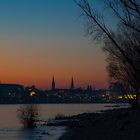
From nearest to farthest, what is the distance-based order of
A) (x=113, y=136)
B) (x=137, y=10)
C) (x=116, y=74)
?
(x=137, y=10) < (x=113, y=136) < (x=116, y=74)

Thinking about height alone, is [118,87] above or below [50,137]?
above

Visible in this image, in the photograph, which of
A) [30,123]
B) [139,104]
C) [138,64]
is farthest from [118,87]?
[138,64]

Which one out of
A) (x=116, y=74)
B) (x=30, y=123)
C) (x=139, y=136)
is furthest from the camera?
(x=116, y=74)

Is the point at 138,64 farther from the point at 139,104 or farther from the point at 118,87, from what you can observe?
the point at 118,87

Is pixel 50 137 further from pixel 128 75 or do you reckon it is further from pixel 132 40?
pixel 128 75

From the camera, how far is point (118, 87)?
9262 centimetres

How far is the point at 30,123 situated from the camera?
64.4 metres

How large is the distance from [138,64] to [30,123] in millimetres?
27743

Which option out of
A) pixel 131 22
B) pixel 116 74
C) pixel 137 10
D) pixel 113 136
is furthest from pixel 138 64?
pixel 116 74

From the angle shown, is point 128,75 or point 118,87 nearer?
point 128,75

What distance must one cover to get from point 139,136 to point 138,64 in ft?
37.0

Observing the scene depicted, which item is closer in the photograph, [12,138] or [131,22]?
[131,22]

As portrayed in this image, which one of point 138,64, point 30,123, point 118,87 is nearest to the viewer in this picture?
point 138,64

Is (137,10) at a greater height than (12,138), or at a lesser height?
greater
